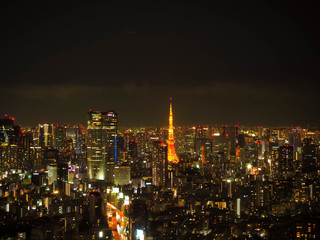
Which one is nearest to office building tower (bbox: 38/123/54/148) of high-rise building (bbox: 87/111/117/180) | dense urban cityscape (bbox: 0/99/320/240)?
dense urban cityscape (bbox: 0/99/320/240)

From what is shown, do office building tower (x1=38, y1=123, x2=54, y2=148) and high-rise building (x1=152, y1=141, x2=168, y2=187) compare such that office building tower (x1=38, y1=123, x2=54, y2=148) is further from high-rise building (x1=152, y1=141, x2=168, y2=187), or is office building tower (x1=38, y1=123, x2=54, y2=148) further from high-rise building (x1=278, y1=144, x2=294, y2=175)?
high-rise building (x1=278, y1=144, x2=294, y2=175)

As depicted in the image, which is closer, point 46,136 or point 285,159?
point 285,159

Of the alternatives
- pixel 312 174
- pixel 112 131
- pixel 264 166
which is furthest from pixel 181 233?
pixel 112 131

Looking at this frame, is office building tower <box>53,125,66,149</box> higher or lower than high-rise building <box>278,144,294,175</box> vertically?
higher

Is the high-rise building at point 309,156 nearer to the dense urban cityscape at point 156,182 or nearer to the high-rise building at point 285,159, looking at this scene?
the dense urban cityscape at point 156,182

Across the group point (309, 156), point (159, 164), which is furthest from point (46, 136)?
point (309, 156)

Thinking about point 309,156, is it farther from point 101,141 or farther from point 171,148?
point 101,141

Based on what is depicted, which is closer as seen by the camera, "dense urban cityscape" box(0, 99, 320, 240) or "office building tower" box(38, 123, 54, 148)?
"dense urban cityscape" box(0, 99, 320, 240)
